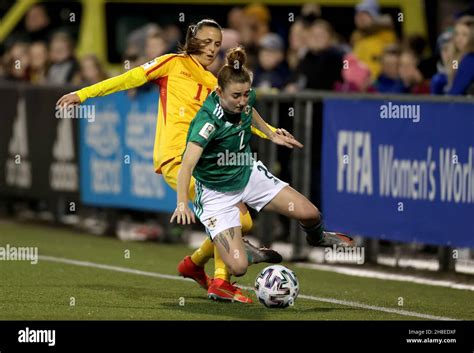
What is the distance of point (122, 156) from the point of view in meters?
17.0

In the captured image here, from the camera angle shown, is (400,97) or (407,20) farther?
(407,20)

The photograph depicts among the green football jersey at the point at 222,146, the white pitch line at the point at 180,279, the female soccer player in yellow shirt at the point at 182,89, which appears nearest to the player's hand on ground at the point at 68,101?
the female soccer player in yellow shirt at the point at 182,89

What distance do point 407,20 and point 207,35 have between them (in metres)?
8.79

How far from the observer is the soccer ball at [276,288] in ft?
35.7

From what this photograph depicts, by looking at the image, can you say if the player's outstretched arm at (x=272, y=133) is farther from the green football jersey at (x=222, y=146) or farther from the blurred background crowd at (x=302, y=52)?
the blurred background crowd at (x=302, y=52)

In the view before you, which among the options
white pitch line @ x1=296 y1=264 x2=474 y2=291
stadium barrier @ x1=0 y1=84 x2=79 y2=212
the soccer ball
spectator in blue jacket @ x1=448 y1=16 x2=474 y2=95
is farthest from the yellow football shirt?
stadium barrier @ x1=0 y1=84 x2=79 y2=212

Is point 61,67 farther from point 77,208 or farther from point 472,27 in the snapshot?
point 472,27

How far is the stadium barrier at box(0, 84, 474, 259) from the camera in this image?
13.4 m

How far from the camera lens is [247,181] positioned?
36.4ft

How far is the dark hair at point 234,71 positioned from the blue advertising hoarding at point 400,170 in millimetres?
3199

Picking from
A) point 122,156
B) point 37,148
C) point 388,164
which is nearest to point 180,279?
point 388,164

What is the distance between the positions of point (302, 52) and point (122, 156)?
2462 millimetres

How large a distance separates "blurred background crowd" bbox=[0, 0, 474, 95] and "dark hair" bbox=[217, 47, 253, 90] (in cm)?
390
